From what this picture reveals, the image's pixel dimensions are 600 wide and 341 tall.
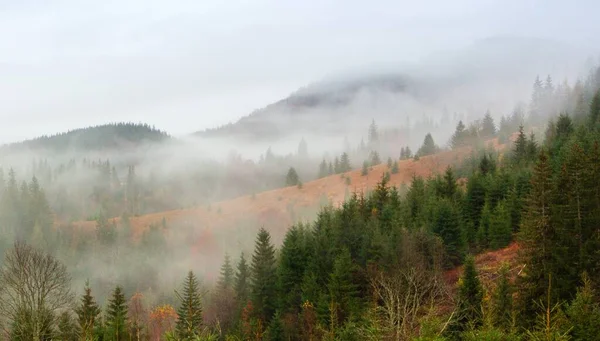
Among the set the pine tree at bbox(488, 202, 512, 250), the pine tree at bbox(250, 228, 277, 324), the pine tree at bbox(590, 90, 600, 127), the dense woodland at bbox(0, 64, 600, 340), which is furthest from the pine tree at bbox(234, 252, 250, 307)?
the pine tree at bbox(590, 90, 600, 127)

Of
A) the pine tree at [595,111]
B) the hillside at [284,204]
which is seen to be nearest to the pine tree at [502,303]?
the pine tree at [595,111]

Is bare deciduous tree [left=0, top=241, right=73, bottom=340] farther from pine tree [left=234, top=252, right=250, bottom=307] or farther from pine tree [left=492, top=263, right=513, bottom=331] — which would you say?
pine tree [left=492, top=263, right=513, bottom=331]

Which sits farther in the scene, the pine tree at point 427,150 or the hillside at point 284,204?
the pine tree at point 427,150

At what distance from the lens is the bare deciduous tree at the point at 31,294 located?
4297cm

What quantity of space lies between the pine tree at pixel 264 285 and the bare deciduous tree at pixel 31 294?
2663 centimetres

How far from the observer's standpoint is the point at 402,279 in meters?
53.5

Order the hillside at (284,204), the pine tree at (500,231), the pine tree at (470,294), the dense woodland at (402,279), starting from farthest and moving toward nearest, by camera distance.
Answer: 1. the hillside at (284,204)
2. the pine tree at (500,231)
3. the pine tree at (470,294)
4. the dense woodland at (402,279)

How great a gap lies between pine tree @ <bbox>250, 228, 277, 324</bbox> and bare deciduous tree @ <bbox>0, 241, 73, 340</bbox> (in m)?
26.6

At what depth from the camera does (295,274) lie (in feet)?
221

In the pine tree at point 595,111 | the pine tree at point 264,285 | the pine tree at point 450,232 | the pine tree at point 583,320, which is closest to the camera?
the pine tree at point 583,320

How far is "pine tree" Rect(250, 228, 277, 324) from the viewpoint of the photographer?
2635 inches

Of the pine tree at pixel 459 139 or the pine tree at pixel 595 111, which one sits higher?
the pine tree at pixel 595 111

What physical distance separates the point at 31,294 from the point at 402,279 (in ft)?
115

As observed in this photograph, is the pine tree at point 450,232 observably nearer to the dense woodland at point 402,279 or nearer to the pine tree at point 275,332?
the dense woodland at point 402,279
